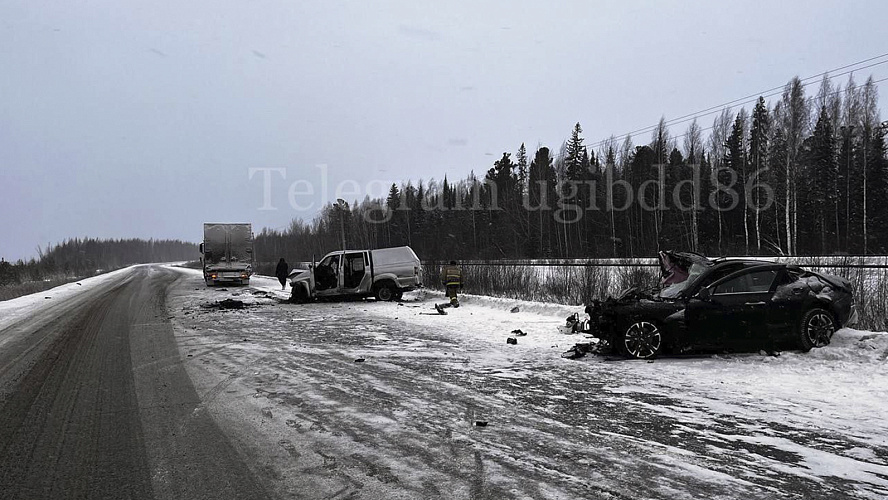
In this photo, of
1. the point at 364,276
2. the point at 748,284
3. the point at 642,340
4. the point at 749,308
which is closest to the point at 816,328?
the point at 749,308

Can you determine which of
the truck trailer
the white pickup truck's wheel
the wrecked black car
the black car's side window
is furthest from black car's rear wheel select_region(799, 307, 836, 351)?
the truck trailer

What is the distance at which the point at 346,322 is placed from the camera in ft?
47.5

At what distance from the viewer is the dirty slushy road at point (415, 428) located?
152 inches

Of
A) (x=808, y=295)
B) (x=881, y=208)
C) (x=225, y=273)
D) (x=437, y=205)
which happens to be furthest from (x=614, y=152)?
(x=808, y=295)

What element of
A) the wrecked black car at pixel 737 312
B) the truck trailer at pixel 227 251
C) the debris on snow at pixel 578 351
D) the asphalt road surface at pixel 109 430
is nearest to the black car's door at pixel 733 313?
the wrecked black car at pixel 737 312

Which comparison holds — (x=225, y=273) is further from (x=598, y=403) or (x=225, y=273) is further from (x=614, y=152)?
(x=614, y=152)

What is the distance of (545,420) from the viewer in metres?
5.43

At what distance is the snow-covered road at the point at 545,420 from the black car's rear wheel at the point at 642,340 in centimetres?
31

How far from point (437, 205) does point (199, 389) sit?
8664 centimetres

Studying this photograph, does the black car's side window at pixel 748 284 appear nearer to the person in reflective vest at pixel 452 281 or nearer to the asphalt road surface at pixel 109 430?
the asphalt road surface at pixel 109 430

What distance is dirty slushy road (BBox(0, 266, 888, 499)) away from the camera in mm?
3850

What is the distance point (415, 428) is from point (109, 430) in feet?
10.4

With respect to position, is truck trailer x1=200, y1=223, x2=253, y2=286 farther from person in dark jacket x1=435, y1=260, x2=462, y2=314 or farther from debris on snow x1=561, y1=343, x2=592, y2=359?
debris on snow x1=561, y1=343, x2=592, y2=359

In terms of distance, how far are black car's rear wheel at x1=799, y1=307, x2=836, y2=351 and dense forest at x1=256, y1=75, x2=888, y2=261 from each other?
1920cm
